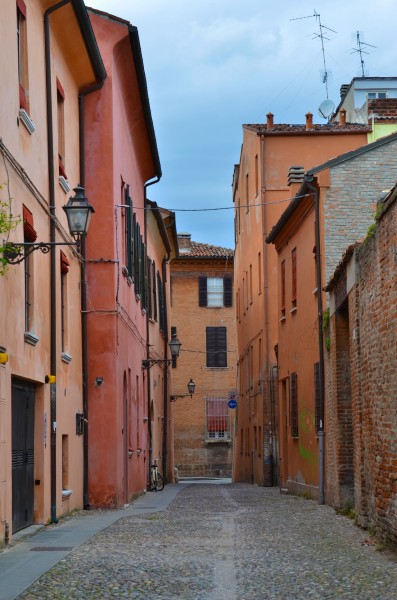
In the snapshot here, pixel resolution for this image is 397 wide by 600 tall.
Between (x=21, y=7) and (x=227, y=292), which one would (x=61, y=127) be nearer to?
(x=21, y=7)

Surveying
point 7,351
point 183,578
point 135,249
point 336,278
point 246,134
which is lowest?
point 183,578

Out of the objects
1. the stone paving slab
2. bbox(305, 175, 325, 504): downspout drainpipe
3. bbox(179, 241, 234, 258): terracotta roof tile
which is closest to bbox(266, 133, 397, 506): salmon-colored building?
bbox(305, 175, 325, 504): downspout drainpipe

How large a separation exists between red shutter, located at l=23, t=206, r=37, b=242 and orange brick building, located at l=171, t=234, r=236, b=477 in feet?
134

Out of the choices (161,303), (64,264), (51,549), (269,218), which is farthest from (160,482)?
(51,549)

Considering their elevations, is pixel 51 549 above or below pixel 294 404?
below

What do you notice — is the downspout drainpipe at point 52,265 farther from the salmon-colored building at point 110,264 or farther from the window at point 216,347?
the window at point 216,347

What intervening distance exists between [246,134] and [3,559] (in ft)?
94.3

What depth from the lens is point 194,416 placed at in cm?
5438

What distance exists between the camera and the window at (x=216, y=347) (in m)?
55.2

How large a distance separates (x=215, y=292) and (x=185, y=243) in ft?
10.9

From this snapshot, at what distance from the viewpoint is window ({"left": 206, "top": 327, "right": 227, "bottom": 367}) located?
181 feet

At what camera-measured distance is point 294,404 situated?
83.3 ft

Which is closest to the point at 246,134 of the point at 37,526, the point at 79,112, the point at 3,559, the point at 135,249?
the point at 135,249

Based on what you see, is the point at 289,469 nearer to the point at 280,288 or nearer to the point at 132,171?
the point at 280,288
